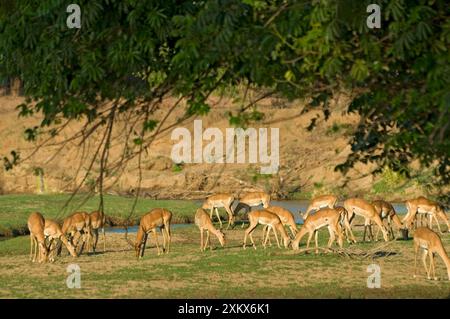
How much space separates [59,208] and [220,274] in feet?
41.9

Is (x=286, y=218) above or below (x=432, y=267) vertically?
above

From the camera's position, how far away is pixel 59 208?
2956 centimetres

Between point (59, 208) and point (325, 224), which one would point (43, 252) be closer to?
point (325, 224)

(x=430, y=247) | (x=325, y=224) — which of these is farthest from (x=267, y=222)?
(x=430, y=247)

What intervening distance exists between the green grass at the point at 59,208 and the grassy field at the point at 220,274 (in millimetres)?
3226

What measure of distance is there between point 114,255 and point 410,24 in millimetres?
14609

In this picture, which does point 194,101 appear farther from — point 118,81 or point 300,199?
point 300,199

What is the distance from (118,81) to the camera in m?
8.49

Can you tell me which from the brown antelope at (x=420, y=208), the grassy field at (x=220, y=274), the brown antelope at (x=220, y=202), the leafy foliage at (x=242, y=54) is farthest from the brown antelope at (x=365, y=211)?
the leafy foliage at (x=242, y=54)

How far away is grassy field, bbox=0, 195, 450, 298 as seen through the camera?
16.0 metres

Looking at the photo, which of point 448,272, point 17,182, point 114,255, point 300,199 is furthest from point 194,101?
point 17,182

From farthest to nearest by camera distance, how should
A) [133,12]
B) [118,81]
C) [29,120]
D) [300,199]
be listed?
[29,120] → [300,199] → [118,81] → [133,12]

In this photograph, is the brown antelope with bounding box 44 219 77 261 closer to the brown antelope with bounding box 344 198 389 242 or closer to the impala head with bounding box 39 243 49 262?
the impala head with bounding box 39 243 49 262

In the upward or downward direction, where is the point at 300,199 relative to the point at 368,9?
downward
